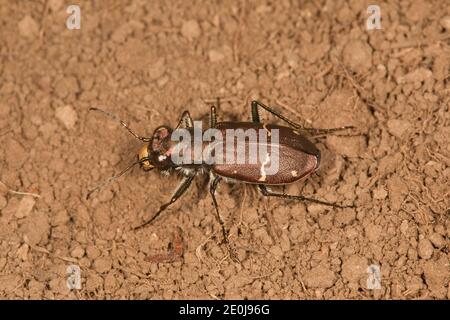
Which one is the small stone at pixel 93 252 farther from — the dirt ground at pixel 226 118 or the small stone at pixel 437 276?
the small stone at pixel 437 276

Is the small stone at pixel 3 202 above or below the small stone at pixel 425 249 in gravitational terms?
above

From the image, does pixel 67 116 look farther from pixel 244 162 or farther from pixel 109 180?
pixel 244 162

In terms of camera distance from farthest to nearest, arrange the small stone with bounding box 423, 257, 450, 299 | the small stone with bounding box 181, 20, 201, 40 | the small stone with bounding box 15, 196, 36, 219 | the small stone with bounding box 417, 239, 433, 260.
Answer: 1. the small stone with bounding box 181, 20, 201, 40
2. the small stone with bounding box 15, 196, 36, 219
3. the small stone with bounding box 417, 239, 433, 260
4. the small stone with bounding box 423, 257, 450, 299

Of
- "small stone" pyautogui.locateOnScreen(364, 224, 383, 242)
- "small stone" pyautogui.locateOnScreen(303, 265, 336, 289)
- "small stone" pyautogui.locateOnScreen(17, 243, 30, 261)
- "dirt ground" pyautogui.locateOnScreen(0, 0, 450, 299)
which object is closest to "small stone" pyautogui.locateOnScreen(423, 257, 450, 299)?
"dirt ground" pyautogui.locateOnScreen(0, 0, 450, 299)

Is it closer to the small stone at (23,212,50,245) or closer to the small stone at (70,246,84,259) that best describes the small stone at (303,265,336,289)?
the small stone at (70,246,84,259)

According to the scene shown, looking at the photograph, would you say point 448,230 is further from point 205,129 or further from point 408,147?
point 205,129

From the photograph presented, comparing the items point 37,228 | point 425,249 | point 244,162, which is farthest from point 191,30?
point 425,249

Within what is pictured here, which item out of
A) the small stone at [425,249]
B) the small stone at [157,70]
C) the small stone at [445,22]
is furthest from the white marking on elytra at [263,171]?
the small stone at [445,22]
